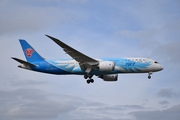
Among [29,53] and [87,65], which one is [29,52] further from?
[87,65]

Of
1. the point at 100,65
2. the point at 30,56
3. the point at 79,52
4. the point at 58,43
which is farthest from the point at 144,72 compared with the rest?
the point at 30,56

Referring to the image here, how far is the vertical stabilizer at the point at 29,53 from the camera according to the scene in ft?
176

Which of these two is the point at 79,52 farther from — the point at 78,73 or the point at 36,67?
the point at 36,67

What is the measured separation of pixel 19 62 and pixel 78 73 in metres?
8.31

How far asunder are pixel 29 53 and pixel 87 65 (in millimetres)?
9894

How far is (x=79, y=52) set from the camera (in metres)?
48.2

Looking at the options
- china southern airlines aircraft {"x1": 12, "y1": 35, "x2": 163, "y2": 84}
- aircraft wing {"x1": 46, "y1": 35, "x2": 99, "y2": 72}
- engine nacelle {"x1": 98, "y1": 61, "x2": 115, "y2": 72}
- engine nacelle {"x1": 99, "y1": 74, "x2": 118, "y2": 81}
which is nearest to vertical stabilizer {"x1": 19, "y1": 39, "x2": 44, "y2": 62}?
china southern airlines aircraft {"x1": 12, "y1": 35, "x2": 163, "y2": 84}

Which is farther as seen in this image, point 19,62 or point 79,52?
point 19,62

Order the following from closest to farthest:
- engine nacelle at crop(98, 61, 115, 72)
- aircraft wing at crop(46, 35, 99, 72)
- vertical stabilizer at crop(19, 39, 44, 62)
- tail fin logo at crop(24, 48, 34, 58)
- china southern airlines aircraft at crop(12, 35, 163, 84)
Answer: aircraft wing at crop(46, 35, 99, 72) < engine nacelle at crop(98, 61, 115, 72) < china southern airlines aircraft at crop(12, 35, 163, 84) < vertical stabilizer at crop(19, 39, 44, 62) < tail fin logo at crop(24, 48, 34, 58)

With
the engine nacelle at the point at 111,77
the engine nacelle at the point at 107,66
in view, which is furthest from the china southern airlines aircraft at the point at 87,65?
the engine nacelle at the point at 111,77

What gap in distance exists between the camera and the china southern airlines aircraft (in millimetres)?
48844

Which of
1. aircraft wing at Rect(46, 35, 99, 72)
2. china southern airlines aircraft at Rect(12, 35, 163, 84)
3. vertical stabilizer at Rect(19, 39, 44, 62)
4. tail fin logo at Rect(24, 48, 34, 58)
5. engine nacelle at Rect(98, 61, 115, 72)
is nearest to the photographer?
aircraft wing at Rect(46, 35, 99, 72)

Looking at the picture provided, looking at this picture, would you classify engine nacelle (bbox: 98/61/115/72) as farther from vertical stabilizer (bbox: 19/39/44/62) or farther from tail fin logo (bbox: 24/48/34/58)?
tail fin logo (bbox: 24/48/34/58)

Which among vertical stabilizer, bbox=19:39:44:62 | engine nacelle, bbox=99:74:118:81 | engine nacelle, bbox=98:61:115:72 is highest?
vertical stabilizer, bbox=19:39:44:62
